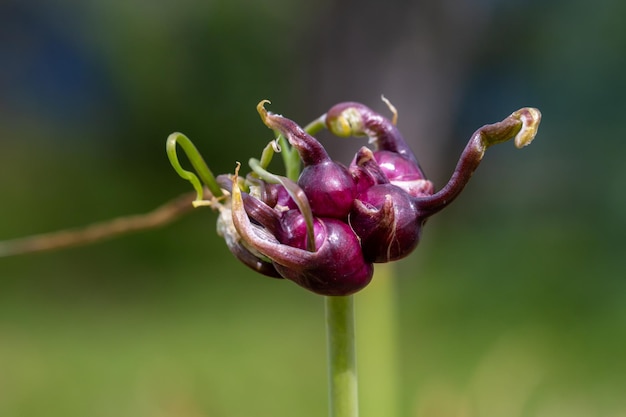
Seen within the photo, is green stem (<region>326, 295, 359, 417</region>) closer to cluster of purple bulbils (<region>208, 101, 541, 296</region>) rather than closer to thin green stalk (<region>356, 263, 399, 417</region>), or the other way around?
cluster of purple bulbils (<region>208, 101, 541, 296</region>)

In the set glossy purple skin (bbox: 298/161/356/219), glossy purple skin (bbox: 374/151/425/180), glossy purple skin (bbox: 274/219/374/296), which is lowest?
glossy purple skin (bbox: 274/219/374/296)

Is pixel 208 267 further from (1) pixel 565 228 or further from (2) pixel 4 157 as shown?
(2) pixel 4 157

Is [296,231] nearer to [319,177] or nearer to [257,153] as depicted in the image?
[319,177]

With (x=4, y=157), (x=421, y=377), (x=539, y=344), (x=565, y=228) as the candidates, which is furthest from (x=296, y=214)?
(x=4, y=157)

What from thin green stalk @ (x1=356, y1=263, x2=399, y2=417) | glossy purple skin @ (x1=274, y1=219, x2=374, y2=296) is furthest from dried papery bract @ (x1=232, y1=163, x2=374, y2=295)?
thin green stalk @ (x1=356, y1=263, x2=399, y2=417)

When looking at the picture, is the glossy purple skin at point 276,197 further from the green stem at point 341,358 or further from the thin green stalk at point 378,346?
the thin green stalk at point 378,346

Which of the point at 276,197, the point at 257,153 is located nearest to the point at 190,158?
the point at 276,197

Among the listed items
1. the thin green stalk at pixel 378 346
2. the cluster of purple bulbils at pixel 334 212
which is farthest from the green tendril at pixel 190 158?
the thin green stalk at pixel 378 346
